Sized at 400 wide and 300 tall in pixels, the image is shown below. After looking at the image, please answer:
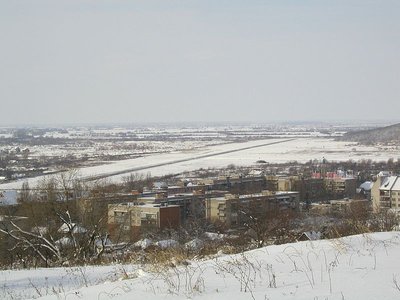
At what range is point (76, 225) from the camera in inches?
537

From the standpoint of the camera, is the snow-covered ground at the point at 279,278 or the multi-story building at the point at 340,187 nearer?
the snow-covered ground at the point at 279,278

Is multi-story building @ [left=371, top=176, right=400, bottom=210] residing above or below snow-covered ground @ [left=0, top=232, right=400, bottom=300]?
below

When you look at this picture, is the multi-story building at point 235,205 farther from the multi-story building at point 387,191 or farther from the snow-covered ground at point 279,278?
the snow-covered ground at point 279,278

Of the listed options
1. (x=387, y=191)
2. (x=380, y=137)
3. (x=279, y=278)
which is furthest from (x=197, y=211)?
(x=380, y=137)

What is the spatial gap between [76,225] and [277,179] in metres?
41.3

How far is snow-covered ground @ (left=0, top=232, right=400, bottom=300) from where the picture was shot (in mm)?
3842

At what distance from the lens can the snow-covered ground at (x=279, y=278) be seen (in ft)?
12.6

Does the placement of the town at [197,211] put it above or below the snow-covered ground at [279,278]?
below

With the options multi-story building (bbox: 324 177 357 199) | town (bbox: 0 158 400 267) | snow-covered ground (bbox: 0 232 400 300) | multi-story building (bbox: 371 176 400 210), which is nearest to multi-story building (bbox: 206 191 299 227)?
town (bbox: 0 158 400 267)

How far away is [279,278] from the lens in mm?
4426

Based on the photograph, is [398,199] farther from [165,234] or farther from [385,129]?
→ [385,129]

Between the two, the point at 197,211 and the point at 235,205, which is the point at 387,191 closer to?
the point at 235,205

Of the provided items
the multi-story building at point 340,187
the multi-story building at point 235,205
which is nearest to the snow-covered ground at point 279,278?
the multi-story building at point 235,205

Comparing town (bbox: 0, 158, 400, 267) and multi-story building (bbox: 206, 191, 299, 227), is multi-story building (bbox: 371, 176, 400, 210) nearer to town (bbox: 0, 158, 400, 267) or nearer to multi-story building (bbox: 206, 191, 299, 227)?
town (bbox: 0, 158, 400, 267)
